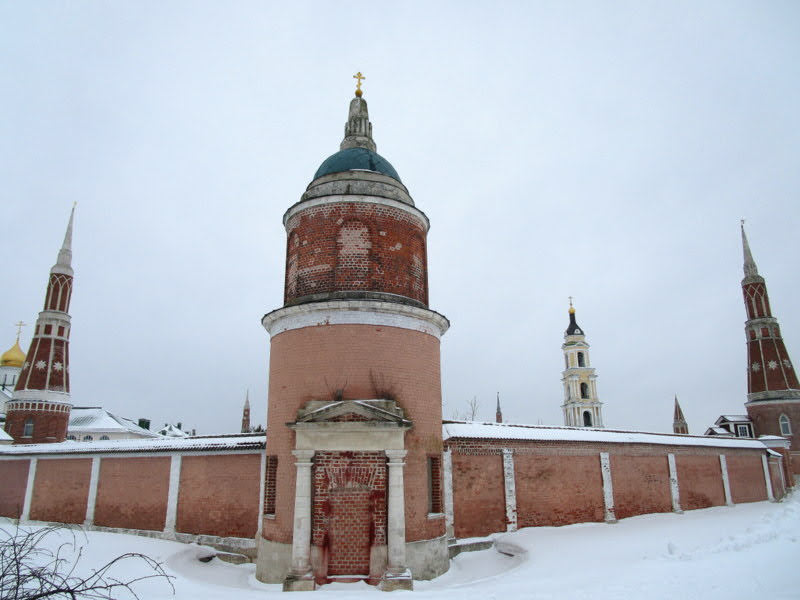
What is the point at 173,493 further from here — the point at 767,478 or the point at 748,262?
the point at 748,262

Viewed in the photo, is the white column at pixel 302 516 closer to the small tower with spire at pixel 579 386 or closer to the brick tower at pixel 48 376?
the brick tower at pixel 48 376

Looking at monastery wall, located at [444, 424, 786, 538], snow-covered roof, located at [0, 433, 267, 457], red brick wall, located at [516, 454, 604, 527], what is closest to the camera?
monastery wall, located at [444, 424, 786, 538]

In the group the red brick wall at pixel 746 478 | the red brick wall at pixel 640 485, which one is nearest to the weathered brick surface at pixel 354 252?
the red brick wall at pixel 640 485

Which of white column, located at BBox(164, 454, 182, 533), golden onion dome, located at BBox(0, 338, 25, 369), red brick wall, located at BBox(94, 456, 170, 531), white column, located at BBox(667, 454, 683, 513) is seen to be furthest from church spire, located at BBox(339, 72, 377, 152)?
golden onion dome, located at BBox(0, 338, 25, 369)

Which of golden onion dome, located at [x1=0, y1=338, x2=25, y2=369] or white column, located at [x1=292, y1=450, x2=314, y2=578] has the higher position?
golden onion dome, located at [x1=0, y1=338, x2=25, y2=369]

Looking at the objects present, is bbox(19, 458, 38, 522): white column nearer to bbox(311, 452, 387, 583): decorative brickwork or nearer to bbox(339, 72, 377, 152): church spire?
bbox(311, 452, 387, 583): decorative brickwork

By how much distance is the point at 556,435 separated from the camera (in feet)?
61.5

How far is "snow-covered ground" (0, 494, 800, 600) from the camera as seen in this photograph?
308 inches

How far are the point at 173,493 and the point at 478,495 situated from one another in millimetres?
9833

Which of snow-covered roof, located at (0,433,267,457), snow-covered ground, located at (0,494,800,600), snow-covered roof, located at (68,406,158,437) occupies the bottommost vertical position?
snow-covered ground, located at (0,494,800,600)

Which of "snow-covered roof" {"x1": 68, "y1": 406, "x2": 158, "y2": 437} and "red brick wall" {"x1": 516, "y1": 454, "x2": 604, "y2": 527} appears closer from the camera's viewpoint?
"red brick wall" {"x1": 516, "y1": 454, "x2": 604, "y2": 527}

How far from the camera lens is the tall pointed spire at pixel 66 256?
109ft

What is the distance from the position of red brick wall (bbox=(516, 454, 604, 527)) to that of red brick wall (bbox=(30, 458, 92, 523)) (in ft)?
50.4

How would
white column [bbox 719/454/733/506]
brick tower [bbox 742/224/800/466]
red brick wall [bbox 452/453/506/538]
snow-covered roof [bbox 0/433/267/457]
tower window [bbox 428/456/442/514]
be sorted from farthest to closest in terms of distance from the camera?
brick tower [bbox 742/224/800/466] < white column [bbox 719/454/733/506] < snow-covered roof [bbox 0/433/267/457] < red brick wall [bbox 452/453/506/538] < tower window [bbox 428/456/442/514]
